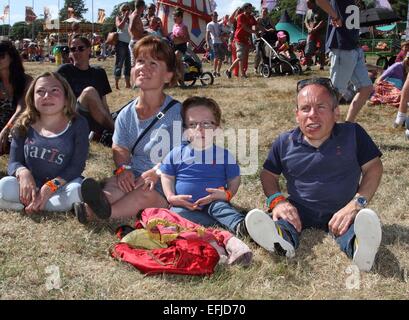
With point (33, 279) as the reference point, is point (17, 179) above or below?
above

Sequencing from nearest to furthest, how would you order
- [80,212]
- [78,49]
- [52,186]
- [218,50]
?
[80,212] < [52,186] < [78,49] < [218,50]

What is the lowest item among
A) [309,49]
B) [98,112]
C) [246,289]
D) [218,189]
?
[246,289]

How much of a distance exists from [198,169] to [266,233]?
761mm

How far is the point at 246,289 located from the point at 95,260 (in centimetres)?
83

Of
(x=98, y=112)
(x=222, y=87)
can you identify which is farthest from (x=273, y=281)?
(x=222, y=87)

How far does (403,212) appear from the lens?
3.38 meters

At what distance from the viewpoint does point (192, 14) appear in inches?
906

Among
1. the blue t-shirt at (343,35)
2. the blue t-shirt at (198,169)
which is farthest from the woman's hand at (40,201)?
the blue t-shirt at (343,35)

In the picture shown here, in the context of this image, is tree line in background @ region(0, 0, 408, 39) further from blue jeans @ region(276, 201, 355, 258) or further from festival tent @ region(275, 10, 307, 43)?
blue jeans @ region(276, 201, 355, 258)

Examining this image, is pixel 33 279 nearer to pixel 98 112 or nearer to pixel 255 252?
pixel 255 252

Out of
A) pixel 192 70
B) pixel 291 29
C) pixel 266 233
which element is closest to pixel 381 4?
pixel 192 70

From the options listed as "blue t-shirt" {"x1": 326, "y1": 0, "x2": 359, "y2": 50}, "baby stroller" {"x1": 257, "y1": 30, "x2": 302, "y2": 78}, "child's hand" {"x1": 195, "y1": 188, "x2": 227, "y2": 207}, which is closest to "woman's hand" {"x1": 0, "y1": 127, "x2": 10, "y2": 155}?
"child's hand" {"x1": 195, "y1": 188, "x2": 227, "y2": 207}

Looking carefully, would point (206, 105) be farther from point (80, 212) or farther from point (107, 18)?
point (107, 18)

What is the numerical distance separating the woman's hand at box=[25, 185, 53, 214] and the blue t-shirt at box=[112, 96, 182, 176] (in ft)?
1.85
